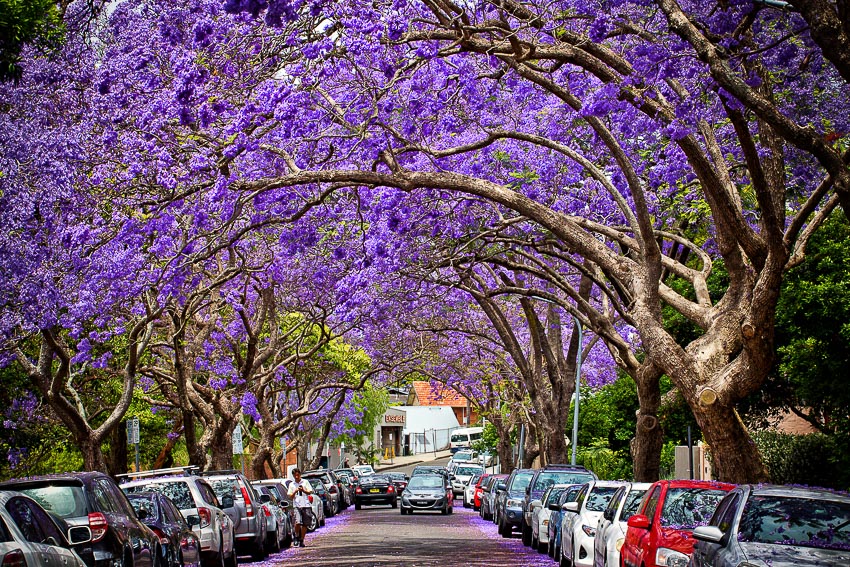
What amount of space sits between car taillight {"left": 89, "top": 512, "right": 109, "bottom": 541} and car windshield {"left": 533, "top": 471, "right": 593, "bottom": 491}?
14.6 metres

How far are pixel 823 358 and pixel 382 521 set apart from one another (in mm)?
20381

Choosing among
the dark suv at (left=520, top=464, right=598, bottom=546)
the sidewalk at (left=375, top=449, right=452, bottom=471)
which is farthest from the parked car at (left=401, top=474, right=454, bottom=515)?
the sidewalk at (left=375, top=449, right=452, bottom=471)

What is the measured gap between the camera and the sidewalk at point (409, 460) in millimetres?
100500

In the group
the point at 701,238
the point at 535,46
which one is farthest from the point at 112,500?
the point at 701,238

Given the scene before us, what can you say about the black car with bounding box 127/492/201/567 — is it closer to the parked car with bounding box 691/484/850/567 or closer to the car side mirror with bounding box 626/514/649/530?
the car side mirror with bounding box 626/514/649/530

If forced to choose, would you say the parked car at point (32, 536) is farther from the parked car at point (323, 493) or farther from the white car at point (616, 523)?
the parked car at point (323, 493)

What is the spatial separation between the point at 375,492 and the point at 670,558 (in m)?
37.6

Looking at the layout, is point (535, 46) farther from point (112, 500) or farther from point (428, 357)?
point (428, 357)

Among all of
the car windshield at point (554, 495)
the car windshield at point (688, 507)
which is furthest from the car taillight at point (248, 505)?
the car windshield at point (688, 507)

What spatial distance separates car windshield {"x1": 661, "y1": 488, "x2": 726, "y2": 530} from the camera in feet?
41.4

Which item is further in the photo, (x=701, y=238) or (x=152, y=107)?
(x=701, y=238)

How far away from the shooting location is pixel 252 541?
21938 millimetres

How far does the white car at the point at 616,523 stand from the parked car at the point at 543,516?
265 inches

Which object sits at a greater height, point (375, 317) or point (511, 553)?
point (375, 317)
